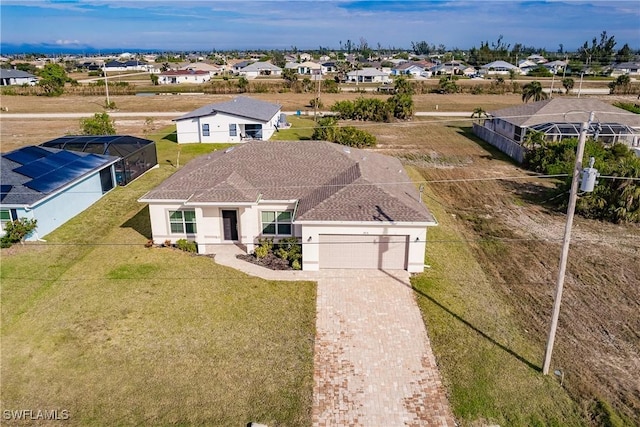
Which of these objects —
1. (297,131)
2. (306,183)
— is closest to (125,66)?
Answer: (297,131)

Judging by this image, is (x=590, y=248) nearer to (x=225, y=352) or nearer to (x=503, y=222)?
(x=503, y=222)

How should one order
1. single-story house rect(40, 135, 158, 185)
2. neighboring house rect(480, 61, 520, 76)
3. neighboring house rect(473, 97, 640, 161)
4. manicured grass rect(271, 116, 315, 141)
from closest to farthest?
single-story house rect(40, 135, 158, 185), neighboring house rect(473, 97, 640, 161), manicured grass rect(271, 116, 315, 141), neighboring house rect(480, 61, 520, 76)

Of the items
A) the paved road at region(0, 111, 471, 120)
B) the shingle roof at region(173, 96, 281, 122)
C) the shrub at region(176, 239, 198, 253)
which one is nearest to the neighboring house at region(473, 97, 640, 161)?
the paved road at region(0, 111, 471, 120)

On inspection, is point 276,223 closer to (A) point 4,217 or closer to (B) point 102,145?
(A) point 4,217

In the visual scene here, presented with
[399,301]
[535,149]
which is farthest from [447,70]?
[399,301]

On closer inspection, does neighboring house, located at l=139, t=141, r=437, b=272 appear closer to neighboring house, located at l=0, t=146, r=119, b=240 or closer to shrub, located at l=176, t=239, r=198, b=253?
shrub, located at l=176, t=239, r=198, b=253

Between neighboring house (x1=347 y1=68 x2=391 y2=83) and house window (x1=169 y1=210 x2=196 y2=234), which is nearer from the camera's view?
house window (x1=169 y1=210 x2=196 y2=234)
